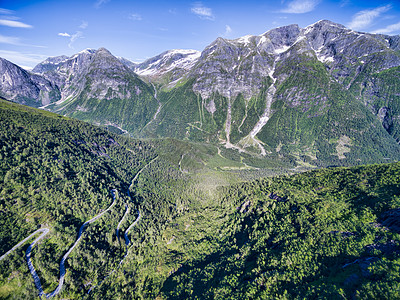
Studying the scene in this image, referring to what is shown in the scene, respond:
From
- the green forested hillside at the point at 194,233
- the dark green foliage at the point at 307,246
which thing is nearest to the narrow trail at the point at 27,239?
the green forested hillside at the point at 194,233

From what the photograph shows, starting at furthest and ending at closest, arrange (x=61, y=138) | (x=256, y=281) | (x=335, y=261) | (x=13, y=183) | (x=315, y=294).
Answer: (x=61, y=138) < (x=13, y=183) < (x=256, y=281) < (x=335, y=261) < (x=315, y=294)

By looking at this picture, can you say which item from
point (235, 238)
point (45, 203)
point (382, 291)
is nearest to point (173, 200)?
point (235, 238)

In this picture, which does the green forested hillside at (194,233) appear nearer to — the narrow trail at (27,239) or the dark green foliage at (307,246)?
the dark green foliage at (307,246)

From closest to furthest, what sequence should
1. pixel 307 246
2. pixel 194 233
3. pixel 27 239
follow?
pixel 307 246, pixel 27 239, pixel 194 233

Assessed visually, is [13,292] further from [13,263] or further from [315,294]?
[315,294]

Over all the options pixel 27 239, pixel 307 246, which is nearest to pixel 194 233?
pixel 307 246

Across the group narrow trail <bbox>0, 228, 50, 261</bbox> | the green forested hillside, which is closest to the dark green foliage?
the green forested hillside

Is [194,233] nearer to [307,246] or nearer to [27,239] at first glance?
[307,246]

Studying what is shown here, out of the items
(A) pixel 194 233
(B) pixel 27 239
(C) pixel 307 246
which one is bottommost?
(A) pixel 194 233
